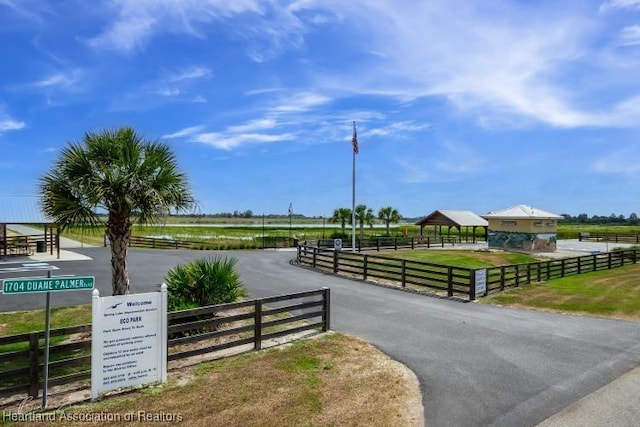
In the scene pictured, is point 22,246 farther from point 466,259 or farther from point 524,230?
point 524,230

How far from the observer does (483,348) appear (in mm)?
9594

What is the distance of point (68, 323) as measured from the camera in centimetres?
1170

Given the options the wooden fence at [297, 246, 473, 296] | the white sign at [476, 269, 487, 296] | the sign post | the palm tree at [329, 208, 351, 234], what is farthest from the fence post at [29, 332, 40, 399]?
the palm tree at [329, 208, 351, 234]

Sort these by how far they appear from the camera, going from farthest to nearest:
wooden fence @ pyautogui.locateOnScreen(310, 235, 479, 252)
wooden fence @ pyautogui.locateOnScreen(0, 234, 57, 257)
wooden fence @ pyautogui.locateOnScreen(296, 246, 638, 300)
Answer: wooden fence @ pyautogui.locateOnScreen(310, 235, 479, 252) < wooden fence @ pyautogui.locateOnScreen(0, 234, 57, 257) < wooden fence @ pyautogui.locateOnScreen(296, 246, 638, 300)

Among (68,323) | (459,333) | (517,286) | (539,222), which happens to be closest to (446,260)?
(517,286)

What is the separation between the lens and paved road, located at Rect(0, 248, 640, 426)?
6695mm

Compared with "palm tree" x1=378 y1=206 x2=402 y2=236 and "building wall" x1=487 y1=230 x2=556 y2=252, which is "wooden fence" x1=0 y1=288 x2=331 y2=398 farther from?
"palm tree" x1=378 y1=206 x2=402 y2=236

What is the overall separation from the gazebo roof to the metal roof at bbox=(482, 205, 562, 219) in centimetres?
538

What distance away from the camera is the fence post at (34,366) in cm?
652

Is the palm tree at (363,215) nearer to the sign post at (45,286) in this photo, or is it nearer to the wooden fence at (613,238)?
the wooden fence at (613,238)

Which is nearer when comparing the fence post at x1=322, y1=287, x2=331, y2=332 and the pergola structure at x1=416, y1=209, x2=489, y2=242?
the fence post at x1=322, y1=287, x2=331, y2=332

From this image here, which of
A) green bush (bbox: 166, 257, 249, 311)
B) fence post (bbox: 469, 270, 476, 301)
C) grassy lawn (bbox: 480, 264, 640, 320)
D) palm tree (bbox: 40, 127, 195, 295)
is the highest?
palm tree (bbox: 40, 127, 195, 295)

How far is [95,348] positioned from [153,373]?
3.34 ft

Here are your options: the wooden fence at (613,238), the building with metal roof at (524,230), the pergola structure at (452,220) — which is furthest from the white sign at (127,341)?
the wooden fence at (613,238)
